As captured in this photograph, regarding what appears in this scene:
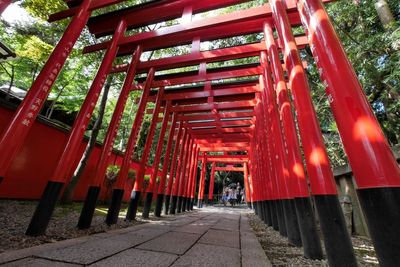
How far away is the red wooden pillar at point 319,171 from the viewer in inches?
84.3

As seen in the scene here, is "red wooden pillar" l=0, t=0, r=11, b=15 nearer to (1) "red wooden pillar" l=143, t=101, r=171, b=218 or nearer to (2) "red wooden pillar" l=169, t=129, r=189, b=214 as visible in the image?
(1) "red wooden pillar" l=143, t=101, r=171, b=218

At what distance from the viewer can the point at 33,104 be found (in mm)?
3150

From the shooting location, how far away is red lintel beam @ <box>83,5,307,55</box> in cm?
469

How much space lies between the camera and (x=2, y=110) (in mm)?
5422

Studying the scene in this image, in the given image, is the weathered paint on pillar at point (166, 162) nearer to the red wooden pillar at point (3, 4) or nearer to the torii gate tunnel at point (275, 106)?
the torii gate tunnel at point (275, 106)

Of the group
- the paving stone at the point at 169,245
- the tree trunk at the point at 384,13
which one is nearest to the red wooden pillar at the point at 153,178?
the paving stone at the point at 169,245

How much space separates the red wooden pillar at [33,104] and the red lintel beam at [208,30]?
1.57m

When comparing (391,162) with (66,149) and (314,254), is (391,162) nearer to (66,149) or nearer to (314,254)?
(314,254)

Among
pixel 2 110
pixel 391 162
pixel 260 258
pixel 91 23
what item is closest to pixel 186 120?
pixel 91 23

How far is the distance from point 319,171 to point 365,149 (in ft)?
2.93

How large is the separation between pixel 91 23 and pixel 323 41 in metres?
5.41

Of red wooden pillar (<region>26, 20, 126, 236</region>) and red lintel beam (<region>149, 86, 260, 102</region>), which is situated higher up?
red lintel beam (<region>149, 86, 260, 102</region>)

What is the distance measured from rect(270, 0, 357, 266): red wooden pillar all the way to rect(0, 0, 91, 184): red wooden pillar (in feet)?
11.6

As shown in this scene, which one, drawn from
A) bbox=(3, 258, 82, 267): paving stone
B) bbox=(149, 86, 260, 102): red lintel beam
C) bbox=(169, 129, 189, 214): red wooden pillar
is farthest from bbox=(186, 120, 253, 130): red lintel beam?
bbox=(3, 258, 82, 267): paving stone
